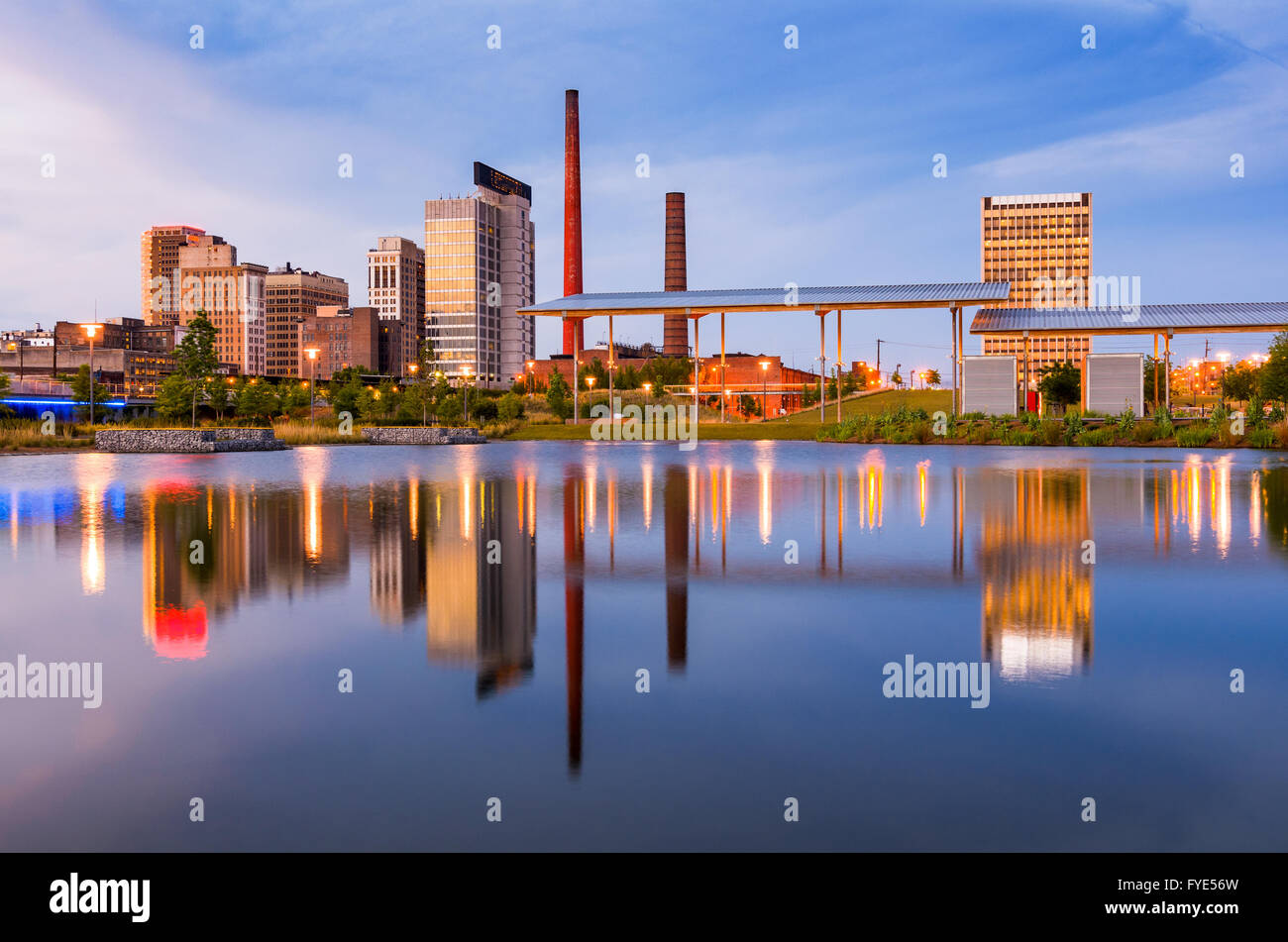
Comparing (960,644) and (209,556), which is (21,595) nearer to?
(209,556)

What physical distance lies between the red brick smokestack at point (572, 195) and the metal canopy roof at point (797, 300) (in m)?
64.3

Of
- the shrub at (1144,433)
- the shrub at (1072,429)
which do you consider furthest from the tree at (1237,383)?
the shrub at (1072,429)

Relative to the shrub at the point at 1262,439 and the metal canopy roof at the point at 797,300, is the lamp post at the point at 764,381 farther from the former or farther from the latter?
the shrub at the point at 1262,439

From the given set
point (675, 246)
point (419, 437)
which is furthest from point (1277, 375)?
point (675, 246)

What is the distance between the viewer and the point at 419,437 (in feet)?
176

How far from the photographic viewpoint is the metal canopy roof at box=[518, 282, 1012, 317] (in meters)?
57.9

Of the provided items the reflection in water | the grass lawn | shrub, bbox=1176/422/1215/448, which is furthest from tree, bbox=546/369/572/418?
the reflection in water

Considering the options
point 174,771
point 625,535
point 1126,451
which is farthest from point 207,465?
point 1126,451

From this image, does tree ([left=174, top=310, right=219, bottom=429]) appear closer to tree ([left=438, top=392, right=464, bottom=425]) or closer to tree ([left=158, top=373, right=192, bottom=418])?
tree ([left=158, top=373, right=192, bottom=418])

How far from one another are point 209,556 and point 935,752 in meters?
8.90

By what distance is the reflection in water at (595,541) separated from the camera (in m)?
7.11

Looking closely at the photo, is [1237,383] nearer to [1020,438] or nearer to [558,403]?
[1020,438]

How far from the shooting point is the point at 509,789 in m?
3.98

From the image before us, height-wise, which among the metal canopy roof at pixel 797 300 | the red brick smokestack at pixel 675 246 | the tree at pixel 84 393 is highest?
the red brick smokestack at pixel 675 246
